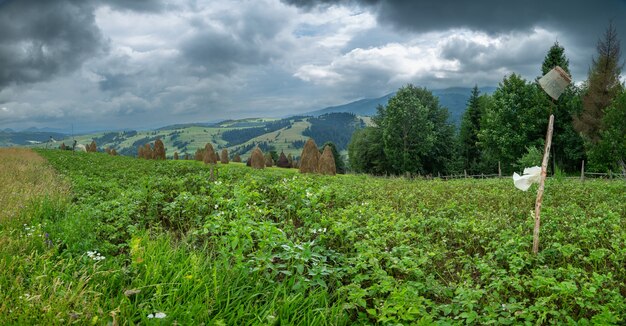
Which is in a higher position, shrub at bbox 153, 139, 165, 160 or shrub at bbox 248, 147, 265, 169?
shrub at bbox 153, 139, 165, 160

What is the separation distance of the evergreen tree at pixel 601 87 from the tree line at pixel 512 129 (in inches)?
3.2

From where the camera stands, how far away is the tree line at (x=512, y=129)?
35406 mm

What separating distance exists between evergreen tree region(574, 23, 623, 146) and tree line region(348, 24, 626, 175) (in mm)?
81

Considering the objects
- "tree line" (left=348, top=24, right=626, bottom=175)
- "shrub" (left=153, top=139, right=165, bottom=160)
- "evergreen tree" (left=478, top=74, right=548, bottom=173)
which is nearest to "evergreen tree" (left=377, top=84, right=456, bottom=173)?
"tree line" (left=348, top=24, right=626, bottom=175)

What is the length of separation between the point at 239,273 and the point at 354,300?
5.19 feet

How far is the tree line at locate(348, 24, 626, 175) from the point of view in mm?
35406

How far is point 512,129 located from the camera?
1614 inches

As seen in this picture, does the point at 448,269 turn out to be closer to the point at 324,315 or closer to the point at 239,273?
the point at 324,315

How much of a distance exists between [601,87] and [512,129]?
8932mm

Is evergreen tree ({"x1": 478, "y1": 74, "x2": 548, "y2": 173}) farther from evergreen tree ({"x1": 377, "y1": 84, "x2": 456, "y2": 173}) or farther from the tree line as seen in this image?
evergreen tree ({"x1": 377, "y1": 84, "x2": 456, "y2": 173})

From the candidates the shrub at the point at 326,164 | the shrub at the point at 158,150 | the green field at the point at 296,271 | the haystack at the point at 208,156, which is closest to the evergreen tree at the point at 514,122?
the shrub at the point at 326,164

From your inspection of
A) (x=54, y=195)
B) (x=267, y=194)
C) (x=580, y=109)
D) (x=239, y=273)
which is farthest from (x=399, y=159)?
(x=239, y=273)

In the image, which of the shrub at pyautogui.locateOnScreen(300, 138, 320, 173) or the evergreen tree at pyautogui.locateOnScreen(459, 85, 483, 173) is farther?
the evergreen tree at pyautogui.locateOnScreen(459, 85, 483, 173)

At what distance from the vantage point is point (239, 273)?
16.7 feet
